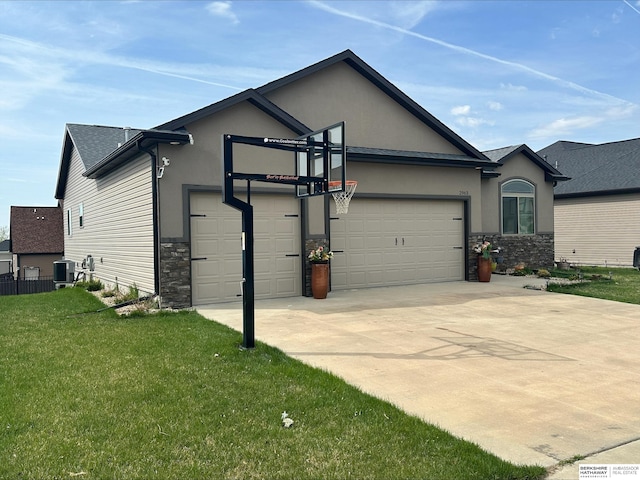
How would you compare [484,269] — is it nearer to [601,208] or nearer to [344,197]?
[344,197]

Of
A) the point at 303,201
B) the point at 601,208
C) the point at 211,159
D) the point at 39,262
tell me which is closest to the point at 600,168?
the point at 601,208

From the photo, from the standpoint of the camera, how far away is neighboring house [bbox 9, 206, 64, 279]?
26.3m

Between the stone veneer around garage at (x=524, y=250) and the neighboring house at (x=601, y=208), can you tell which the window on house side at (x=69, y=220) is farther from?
the neighboring house at (x=601, y=208)

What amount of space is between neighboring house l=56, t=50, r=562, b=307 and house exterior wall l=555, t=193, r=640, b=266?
4.66m

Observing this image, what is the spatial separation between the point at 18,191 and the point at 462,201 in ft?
137

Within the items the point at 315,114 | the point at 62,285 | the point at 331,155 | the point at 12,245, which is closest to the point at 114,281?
the point at 62,285

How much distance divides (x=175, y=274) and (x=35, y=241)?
20407 mm

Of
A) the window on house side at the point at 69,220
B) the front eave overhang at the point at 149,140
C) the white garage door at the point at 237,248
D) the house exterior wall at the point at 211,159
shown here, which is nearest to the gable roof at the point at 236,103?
the house exterior wall at the point at 211,159

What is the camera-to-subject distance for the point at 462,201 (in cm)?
1499

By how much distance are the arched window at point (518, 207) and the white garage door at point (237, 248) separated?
873cm

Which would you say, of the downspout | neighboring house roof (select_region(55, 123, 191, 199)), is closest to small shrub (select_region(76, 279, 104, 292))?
neighboring house roof (select_region(55, 123, 191, 199))

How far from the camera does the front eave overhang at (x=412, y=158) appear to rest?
12.8 meters

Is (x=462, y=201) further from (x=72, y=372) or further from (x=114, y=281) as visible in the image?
(x=72, y=372)

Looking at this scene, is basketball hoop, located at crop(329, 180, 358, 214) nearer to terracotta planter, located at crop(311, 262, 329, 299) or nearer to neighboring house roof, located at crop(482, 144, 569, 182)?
terracotta planter, located at crop(311, 262, 329, 299)
